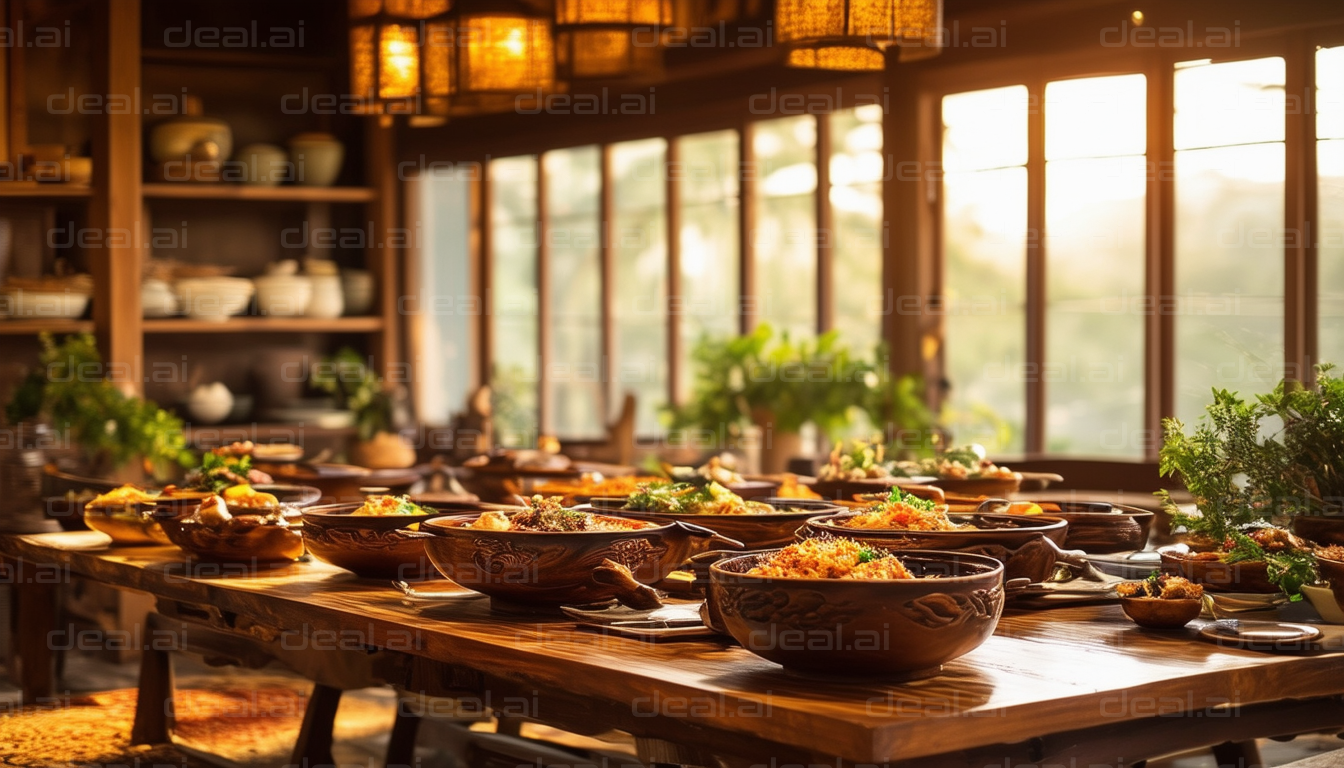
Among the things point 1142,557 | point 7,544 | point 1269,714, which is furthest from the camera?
point 7,544

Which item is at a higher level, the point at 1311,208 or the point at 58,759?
the point at 1311,208

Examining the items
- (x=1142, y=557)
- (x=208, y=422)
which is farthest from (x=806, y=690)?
(x=208, y=422)

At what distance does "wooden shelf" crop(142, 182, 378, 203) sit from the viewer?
21.4 feet

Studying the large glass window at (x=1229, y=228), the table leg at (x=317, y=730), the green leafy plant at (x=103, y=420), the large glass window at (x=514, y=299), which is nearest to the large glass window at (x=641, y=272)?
the large glass window at (x=514, y=299)

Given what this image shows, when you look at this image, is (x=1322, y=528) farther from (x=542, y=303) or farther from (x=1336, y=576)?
(x=542, y=303)

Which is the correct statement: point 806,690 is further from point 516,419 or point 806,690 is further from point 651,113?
point 516,419

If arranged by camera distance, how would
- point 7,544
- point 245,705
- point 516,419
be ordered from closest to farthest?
1. point 7,544
2. point 245,705
3. point 516,419

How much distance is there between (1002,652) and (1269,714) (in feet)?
1.51

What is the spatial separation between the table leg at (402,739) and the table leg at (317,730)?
0.23 meters

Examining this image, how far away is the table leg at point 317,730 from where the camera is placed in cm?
376

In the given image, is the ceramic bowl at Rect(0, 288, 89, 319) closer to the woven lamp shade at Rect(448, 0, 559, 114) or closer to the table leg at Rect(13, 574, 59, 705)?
the table leg at Rect(13, 574, 59, 705)

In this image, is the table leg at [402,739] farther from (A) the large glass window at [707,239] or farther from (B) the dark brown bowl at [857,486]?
(A) the large glass window at [707,239]

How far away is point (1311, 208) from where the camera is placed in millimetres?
4969

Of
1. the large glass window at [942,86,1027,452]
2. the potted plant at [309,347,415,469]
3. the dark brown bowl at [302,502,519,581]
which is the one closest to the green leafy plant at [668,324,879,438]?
the large glass window at [942,86,1027,452]
